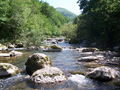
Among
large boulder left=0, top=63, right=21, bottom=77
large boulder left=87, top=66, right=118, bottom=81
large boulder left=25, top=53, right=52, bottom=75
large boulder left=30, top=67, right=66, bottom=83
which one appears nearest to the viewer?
large boulder left=30, top=67, right=66, bottom=83

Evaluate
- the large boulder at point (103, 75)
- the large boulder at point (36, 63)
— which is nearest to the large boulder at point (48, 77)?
the large boulder at point (36, 63)

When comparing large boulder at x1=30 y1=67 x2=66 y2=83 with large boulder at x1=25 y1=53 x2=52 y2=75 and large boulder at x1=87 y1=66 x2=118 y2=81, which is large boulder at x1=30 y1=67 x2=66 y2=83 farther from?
large boulder at x1=87 y1=66 x2=118 y2=81

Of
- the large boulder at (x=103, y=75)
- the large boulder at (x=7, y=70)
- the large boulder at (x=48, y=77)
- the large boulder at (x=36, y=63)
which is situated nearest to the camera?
the large boulder at (x=48, y=77)

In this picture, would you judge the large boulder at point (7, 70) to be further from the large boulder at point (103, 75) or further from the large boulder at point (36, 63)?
the large boulder at point (103, 75)

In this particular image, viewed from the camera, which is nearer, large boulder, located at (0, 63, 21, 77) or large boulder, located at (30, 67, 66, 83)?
large boulder, located at (30, 67, 66, 83)

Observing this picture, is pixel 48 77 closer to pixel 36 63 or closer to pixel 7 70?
pixel 36 63

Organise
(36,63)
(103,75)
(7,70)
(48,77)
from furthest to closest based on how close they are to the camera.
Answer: (36,63) < (7,70) < (103,75) < (48,77)

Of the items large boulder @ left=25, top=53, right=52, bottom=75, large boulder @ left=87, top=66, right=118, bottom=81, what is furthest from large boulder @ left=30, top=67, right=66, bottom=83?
large boulder @ left=87, top=66, right=118, bottom=81

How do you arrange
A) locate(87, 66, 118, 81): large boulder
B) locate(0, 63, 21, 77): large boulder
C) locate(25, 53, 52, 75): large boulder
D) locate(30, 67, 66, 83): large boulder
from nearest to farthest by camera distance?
1. locate(30, 67, 66, 83): large boulder
2. locate(87, 66, 118, 81): large boulder
3. locate(0, 63, 21, 77): large boulder
4. locate(25, 53, 52, 75): large boulder

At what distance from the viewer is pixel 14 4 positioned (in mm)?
26203

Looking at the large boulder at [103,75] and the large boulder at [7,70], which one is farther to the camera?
the large boulder at [7,70]

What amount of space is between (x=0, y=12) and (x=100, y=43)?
74.2ft

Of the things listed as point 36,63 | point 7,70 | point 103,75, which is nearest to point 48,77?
point 36,63

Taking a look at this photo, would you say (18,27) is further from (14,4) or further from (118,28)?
(118,28)
